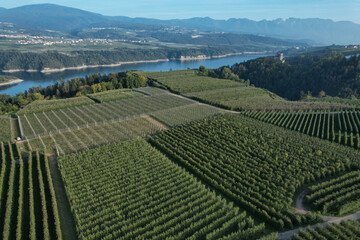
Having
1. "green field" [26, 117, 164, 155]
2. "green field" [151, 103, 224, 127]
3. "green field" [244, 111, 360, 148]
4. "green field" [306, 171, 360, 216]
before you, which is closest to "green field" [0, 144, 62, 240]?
"green field" [26, 117, 164, 155]

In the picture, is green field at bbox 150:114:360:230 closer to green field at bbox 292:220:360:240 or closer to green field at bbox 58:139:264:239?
green field at bbox 292:220:360:240

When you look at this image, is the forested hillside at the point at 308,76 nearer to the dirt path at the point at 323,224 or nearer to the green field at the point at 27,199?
the dirt path at the point at 323,224

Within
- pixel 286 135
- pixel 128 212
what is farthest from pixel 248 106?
pixel 128 212

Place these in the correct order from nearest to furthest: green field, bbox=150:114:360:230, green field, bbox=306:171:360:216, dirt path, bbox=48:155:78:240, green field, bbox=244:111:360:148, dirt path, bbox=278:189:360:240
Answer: dirt path, bbox=278:189:360:240 < dirt path, bbox=48:155:78:240 < green field, bbox=306:171:360:216 < green field, bbox=150:114:360:230 < green field, bbox=244:111:360:148

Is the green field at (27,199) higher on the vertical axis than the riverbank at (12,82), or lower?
higher

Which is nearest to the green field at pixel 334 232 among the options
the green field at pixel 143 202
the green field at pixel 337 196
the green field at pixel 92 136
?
the green field at pixel 337 196

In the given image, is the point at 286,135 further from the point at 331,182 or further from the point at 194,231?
the point at 194,231
